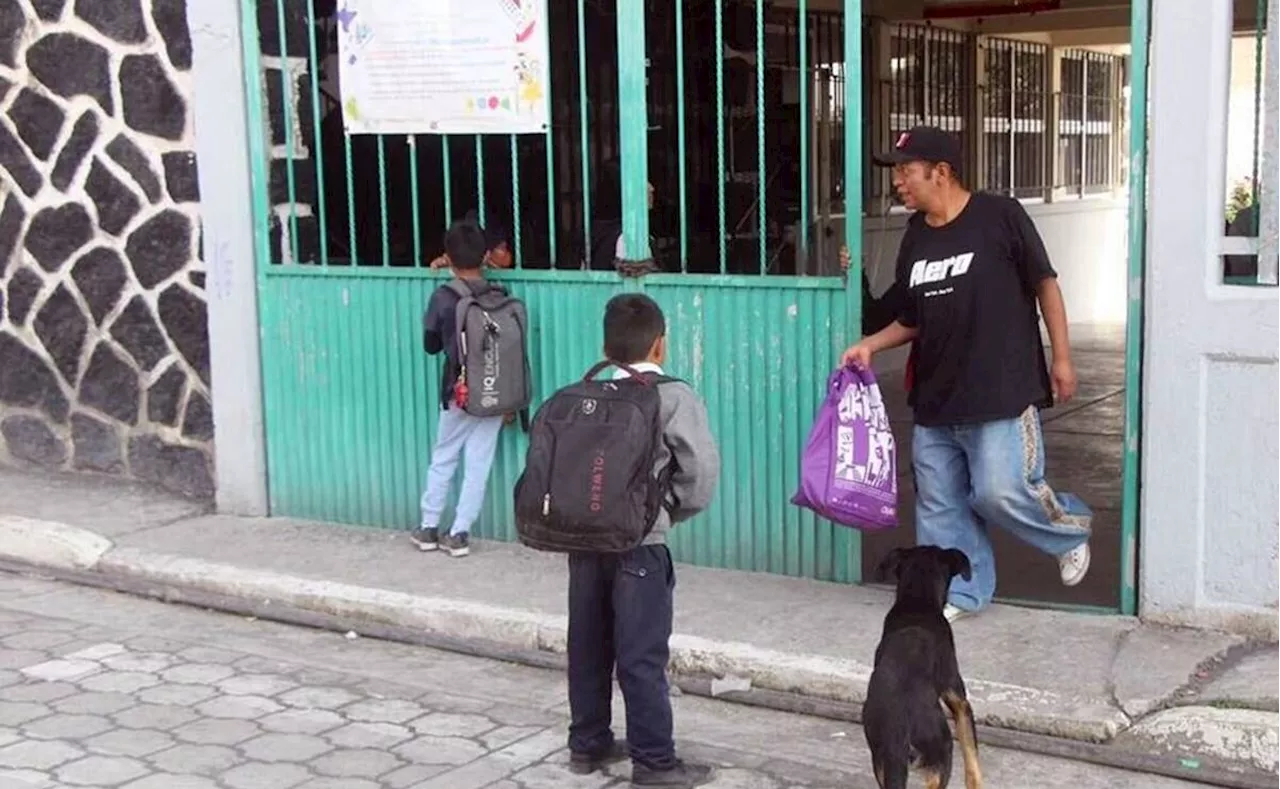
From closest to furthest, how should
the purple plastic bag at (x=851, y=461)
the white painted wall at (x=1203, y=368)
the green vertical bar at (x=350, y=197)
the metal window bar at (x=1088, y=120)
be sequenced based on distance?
the white painted wall at (x=1203, y=368) → the purple plastic bag at (x=851, y=461) → the green vertical bar at (x=350, y=197) → the metal window bar at (x=1088, y=120)

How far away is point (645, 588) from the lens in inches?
185

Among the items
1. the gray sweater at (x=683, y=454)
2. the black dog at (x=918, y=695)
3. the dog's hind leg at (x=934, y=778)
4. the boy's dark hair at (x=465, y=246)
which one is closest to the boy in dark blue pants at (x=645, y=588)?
the gray sweater at (x=683, y=454)

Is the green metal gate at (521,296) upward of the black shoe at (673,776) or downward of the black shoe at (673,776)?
upward

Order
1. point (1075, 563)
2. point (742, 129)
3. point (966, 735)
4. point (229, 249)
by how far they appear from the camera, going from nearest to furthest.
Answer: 1. point (966, 735)
2. point (1075, 563)
3. point (229, 249)
4. point (742, 129)

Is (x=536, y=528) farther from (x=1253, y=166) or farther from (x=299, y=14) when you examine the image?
(x=299, y=14)

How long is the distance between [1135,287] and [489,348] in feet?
8.78

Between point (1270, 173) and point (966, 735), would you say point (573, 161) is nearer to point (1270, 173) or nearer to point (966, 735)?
point (1270, 173)

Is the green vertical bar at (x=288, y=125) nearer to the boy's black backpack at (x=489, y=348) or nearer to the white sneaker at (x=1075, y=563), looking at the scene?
the boy's black backpack at (x=489, y=348)

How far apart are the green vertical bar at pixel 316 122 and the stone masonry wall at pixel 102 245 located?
652mm

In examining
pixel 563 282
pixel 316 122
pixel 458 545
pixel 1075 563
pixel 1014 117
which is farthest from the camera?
pixel 1014 117

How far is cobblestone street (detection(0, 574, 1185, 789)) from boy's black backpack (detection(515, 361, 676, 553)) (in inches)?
33.0

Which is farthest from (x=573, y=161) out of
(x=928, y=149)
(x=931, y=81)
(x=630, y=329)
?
(x=931, y=81)

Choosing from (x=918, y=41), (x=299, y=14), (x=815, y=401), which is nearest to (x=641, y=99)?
(x=815, y=401)

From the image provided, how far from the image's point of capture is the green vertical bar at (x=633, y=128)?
6.72 m
